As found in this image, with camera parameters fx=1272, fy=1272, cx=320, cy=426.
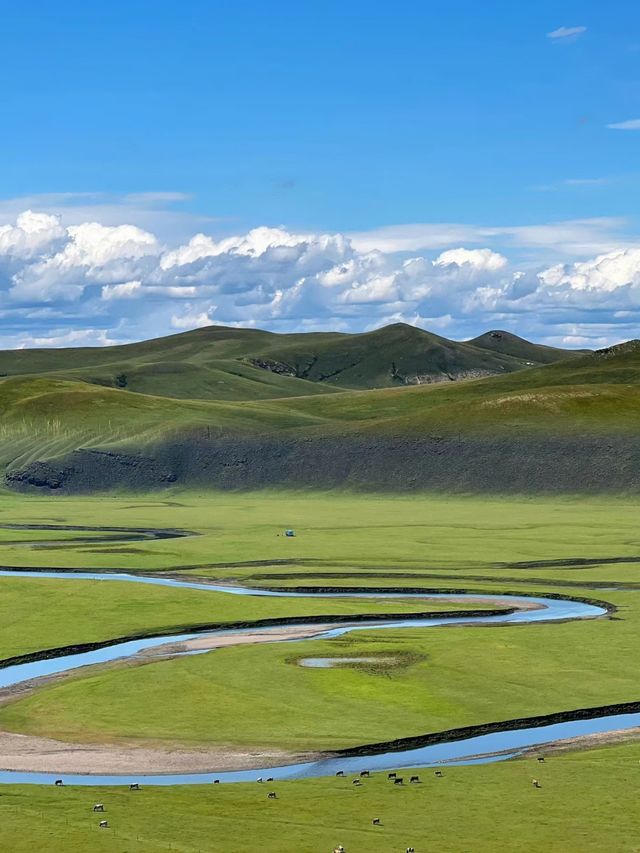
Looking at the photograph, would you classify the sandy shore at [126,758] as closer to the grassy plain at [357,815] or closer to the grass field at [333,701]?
the grass field at [333,701]

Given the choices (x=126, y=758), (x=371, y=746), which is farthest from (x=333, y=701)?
(x=126, y=758)

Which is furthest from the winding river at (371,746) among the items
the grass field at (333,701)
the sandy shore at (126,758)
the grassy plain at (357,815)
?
the grassy plain at (357,815)

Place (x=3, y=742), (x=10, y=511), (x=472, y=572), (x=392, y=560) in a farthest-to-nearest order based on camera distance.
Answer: (x=10, y=511)
(x=392, y=560)
(x=472, y=572)
(x=3, y=742)

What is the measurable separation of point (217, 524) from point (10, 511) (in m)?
48.8

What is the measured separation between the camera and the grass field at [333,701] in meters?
36.7

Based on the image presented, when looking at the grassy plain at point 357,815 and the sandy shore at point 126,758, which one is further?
the sandy shore at point 126,758

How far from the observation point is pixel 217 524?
6403 inches

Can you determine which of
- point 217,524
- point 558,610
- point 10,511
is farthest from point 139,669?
point 10,511

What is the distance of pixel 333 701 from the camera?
55.0 metres

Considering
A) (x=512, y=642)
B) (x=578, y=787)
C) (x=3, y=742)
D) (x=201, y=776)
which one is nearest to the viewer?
(x=578, y=787)

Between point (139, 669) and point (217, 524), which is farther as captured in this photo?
point (217, 524)

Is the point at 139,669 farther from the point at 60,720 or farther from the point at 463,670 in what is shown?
the point at 463,670

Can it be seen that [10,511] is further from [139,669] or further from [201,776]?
[201,776]

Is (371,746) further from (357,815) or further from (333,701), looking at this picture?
(357,815)
